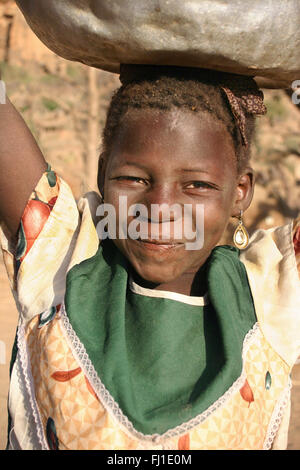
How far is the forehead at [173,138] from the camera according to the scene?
1547 mm

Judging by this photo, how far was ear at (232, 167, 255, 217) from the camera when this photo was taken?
69.2 inches

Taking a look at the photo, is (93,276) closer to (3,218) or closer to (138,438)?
(3,218)

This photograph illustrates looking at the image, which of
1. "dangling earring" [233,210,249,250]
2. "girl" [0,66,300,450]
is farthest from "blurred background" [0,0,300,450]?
"girl" [0,66,300,450]

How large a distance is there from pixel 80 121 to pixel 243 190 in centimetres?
656

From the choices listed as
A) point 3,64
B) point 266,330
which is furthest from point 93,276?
point 3,64

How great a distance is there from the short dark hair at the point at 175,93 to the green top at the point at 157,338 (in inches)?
16.0

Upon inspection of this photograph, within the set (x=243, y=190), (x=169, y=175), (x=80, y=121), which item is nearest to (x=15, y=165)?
(x=169, y=175)

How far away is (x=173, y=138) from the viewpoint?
155 centimetres

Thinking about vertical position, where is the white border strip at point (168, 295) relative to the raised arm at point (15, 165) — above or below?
below

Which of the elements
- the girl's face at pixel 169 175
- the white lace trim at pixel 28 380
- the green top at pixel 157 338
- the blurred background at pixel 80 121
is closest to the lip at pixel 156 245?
the girl's face at pixel 169 175

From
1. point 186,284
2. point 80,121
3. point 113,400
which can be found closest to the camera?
point 113,400

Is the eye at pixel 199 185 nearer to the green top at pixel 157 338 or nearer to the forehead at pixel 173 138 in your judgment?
the forehead at pixel 173 138

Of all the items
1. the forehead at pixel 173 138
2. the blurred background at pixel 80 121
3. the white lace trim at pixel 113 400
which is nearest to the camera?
the white lace trim at pixel 113 400

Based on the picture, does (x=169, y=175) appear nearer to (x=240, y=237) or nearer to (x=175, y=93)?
(x=175, y=93)
